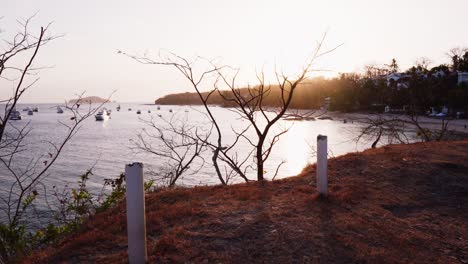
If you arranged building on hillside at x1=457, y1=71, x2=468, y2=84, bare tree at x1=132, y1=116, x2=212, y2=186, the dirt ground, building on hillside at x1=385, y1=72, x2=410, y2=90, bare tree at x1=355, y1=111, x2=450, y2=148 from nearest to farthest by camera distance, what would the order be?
the dirt ground < bare tree at x1=132, y1=116, x2=212, y2=186 < bare tree at x1=355, y1=111, x2=450, y2=148 < building on hillside at x1=385, y1=72, x2=410, y2=90 < building on hillside at x1=457, y1=71, x2=468, y2=84

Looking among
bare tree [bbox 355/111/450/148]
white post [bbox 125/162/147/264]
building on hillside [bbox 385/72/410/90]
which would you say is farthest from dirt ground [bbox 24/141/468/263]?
building on hillside [bbox 385/72/410/90]

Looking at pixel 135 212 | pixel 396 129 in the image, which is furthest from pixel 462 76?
pixel 135 212

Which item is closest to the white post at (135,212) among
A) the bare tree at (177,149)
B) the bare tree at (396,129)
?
the bare tree at (177,149)

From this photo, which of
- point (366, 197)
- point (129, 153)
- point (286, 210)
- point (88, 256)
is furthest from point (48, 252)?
point (129, 153)

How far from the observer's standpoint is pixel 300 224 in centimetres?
446

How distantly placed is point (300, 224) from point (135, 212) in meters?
2.02

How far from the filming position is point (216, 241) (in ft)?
13.2

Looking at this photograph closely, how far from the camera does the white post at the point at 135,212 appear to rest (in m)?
3.26

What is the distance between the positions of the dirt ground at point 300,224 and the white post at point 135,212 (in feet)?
0.75

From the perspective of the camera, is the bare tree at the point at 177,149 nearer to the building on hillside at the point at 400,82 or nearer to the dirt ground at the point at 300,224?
the dirt ground at the point at 300,224

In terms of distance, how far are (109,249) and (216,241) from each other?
1.12m

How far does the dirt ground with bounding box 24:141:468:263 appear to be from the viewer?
374cm

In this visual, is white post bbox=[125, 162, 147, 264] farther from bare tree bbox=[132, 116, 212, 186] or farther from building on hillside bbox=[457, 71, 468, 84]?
building on hillside bbox=[457, 71, 468, 84]

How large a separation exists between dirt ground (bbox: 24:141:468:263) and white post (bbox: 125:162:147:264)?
228 mm
